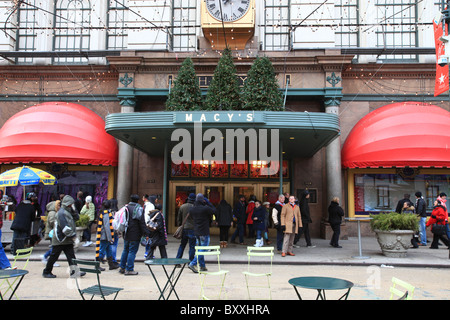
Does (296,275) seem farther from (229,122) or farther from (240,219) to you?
(240,219)

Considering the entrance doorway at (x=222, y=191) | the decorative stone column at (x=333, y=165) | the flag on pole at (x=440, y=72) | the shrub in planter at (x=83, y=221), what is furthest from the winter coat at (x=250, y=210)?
the flag on pole at (x=440, y=72)

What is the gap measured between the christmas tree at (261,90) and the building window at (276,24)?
3694mm

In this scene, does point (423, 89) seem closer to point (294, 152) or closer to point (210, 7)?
point (294, 152)

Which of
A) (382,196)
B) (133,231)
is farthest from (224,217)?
(382,196)

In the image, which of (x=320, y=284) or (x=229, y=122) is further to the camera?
(x=229, y=122)

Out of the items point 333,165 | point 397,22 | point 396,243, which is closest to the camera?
point 396,243

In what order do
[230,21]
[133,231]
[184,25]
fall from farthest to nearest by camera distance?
1. [184,25]
2. [230,21]
3. [133,231]

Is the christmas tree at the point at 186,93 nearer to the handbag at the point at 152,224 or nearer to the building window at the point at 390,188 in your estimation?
the handbag at the point at 152,224

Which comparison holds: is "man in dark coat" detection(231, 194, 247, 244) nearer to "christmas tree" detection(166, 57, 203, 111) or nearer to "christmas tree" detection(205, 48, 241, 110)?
"christmas tree" detection(205, 48, 241, 110)

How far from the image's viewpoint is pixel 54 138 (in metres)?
15.6

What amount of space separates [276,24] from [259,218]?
965cm

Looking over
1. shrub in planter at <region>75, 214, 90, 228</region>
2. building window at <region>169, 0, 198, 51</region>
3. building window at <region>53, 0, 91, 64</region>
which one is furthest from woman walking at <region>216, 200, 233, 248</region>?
building window at <region>53, 0, 91, 64</region>
